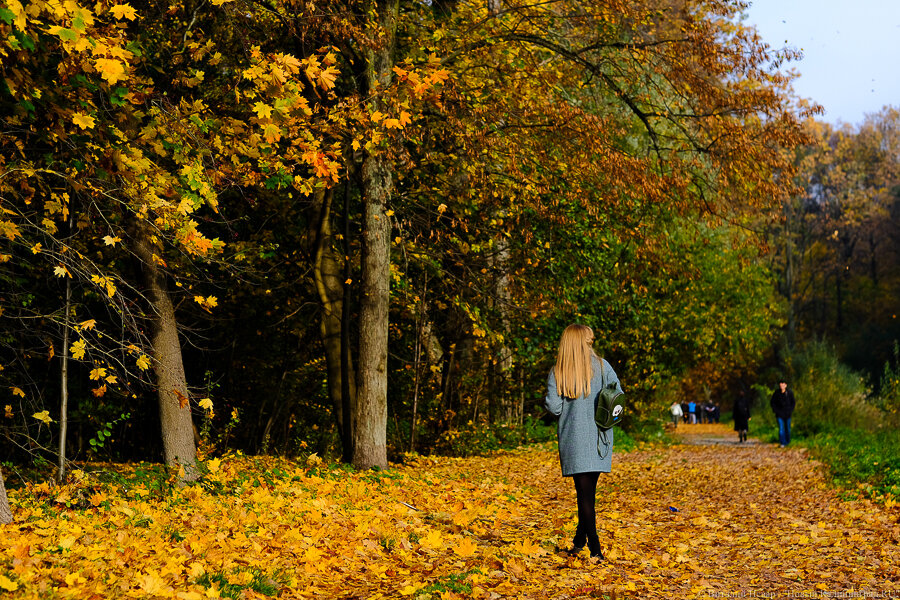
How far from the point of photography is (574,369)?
6.90 m

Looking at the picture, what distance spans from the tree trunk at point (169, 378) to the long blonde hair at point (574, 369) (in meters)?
4.57

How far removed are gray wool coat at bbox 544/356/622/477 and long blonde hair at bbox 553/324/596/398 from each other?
48 mm

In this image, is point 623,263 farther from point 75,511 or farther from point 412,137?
point 75,511

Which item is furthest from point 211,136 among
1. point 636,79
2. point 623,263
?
point 623,263

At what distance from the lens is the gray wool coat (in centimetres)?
685

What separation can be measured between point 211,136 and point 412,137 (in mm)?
4441

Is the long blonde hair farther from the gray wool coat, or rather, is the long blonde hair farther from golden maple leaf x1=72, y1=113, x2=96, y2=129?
golden maple leaf x1=72, y1=113, x2=96, y2=129

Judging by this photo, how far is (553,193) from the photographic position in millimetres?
13828

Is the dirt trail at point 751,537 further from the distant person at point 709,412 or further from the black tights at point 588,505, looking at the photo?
the distant person at point 709,412

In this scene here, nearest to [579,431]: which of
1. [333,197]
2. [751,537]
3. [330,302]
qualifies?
[751,537]

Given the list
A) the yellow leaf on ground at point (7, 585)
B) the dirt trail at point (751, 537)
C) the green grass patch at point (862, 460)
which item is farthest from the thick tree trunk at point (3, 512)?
the green grass patch at point (862, 460)

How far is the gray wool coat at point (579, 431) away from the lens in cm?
685

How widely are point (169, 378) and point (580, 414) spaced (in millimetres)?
5049

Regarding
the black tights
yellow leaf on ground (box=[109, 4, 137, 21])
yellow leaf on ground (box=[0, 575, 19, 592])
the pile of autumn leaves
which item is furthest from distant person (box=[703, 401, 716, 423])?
yellow leaf on ground (box=[0, 575, 19, 592])
